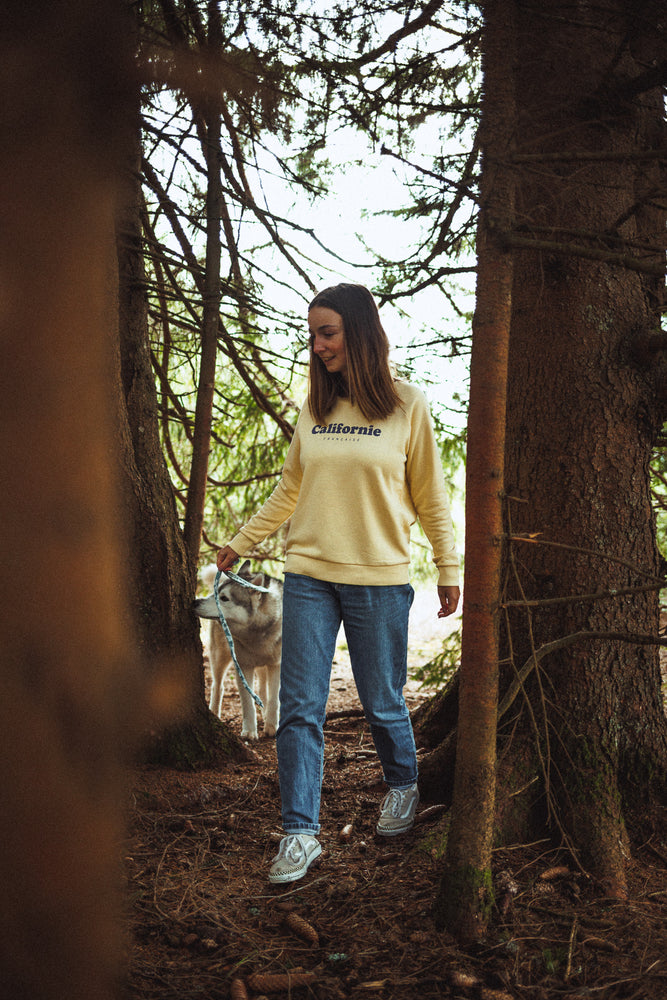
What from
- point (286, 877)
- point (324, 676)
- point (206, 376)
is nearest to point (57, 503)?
point (324, 676)

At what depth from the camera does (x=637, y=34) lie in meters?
3.12

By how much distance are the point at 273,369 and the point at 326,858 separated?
14.2 feet

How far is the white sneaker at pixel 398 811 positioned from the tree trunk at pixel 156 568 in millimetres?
1172

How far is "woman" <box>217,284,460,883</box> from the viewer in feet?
10.3

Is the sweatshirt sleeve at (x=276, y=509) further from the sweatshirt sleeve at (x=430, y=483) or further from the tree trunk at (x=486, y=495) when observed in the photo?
the tree trunk at (x=486, y=495)

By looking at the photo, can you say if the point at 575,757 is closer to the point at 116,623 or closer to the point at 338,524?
the point at 338,524

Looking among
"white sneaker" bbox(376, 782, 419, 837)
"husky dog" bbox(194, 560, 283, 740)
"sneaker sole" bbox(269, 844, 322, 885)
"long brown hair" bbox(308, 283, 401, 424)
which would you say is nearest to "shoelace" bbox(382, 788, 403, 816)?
"white sneaker" bbox(376, 782, 419, 837)

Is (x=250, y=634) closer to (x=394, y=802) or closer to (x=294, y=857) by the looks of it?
(x=394, y=802)

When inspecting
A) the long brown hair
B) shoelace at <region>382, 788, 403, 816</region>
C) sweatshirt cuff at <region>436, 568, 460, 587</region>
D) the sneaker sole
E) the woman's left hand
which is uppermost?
the long brown hair

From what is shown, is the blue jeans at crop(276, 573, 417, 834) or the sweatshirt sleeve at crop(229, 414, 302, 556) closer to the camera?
the blue jeans at crop(276, 573, 417, 834)

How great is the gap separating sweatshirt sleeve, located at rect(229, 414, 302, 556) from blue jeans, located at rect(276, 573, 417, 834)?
37 centimetres

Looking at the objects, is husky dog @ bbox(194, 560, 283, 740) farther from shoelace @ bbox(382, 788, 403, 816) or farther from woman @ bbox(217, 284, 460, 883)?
woman @ bbox(217, 284, 460, 883)

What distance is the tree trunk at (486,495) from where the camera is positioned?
7.97 ft

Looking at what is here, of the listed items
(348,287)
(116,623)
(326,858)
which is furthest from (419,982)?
(348,287)
